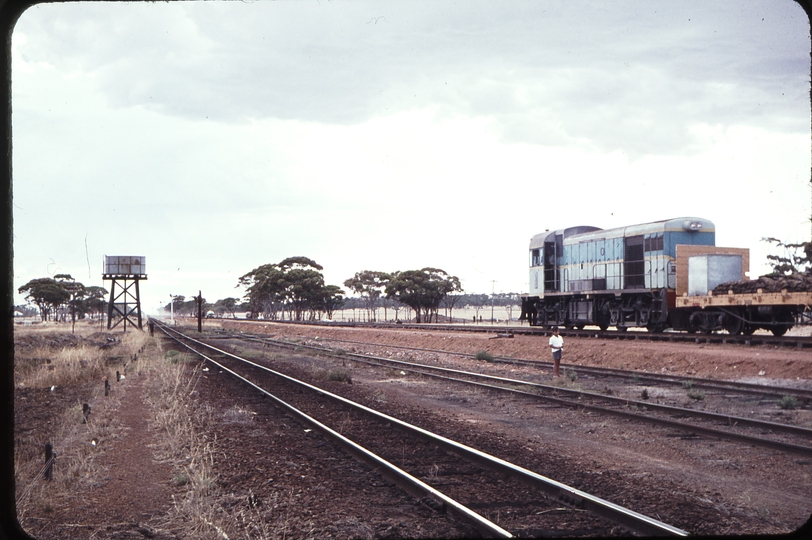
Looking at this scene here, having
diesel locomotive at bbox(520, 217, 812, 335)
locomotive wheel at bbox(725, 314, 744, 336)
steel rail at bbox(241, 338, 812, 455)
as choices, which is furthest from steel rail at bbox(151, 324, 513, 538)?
locomotive wheel at bbox(725, 314, 744, 336)

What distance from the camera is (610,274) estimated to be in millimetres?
29219

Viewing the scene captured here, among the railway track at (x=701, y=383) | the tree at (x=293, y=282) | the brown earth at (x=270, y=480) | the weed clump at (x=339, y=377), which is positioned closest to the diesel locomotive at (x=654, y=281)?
the railway track at (x=701, y=383)

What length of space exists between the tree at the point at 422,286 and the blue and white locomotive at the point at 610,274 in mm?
38340

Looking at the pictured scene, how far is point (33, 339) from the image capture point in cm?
4328

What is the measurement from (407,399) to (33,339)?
1506 inches

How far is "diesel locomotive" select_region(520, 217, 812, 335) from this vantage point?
2322 centimetres

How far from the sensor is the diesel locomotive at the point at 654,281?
2322 cm

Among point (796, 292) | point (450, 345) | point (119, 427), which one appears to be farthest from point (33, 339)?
point (796, 292)

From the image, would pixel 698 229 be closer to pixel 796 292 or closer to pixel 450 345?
pixel 796 292

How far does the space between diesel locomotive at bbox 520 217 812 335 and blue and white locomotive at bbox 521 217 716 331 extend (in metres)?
0.04

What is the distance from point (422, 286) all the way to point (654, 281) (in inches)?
1936

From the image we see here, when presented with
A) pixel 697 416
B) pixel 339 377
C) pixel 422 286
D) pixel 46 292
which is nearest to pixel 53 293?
pixel 46 292

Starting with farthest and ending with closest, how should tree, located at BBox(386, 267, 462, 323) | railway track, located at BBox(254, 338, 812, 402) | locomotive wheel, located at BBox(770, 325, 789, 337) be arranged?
tree, located at BBox(386, 267, 462, 323) < locomotive wheel, located at BBox(770, 325, 789, 337) < railway track, located at BBox(254, 338, 812, 402)

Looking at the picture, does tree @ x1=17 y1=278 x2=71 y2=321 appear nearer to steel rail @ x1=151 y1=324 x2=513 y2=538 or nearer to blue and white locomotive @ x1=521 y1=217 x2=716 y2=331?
blue and white locomotive @ x1=521 y1=217 x2=716 y2=331
